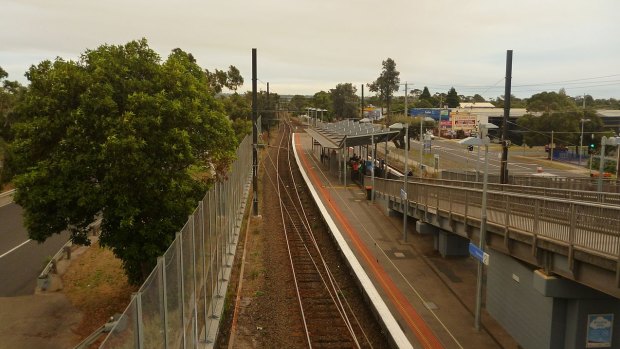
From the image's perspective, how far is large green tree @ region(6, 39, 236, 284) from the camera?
43.0 ft

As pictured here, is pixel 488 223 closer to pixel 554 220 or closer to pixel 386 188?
pixel 554 220

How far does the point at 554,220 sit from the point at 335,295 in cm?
768

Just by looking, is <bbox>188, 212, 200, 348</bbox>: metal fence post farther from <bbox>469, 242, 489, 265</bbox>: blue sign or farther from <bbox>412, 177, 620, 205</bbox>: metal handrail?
<bbox>412, 177, 620, 205</bbox>: metal handrail

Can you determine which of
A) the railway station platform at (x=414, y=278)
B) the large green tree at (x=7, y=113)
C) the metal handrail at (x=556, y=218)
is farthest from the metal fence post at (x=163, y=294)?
the large green tree at (x=7, y=113)

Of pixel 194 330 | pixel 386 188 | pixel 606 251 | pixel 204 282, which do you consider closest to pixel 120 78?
pixel 204 282

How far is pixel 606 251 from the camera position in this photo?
959 cm

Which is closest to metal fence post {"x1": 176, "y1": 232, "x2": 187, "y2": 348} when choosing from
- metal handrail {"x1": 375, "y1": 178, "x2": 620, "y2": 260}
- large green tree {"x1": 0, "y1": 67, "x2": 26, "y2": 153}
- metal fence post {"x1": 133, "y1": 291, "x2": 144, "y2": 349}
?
metal fence post {"x1": 133, "y1": 291, "x2": 144, "y2": 349}

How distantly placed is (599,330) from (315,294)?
850 centimetres

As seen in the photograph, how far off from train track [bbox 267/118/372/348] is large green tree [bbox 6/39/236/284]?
195 inches

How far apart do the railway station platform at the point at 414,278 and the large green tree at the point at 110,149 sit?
7.31 meters

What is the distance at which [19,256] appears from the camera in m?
22.8

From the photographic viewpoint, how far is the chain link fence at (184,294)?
4.89 m

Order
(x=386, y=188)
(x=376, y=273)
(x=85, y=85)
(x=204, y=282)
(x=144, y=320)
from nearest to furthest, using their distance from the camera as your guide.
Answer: (x=144, y=320) < (x=204, y=282) < (x=85, y=85) < (x=376, y=273) < (x=386, y=188)

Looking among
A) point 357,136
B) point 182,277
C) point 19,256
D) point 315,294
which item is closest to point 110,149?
point 182,277
